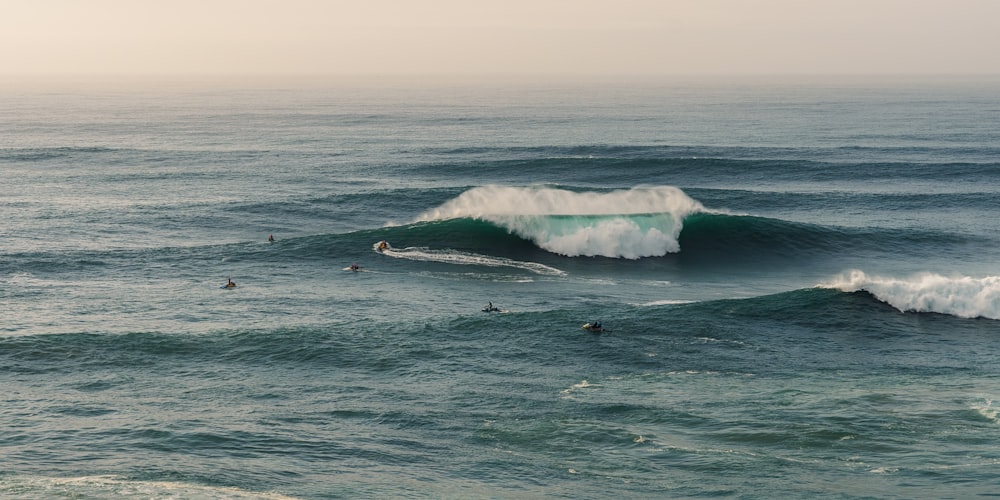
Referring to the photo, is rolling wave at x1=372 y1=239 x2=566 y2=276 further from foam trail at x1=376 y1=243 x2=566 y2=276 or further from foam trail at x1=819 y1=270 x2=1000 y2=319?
foam trail at x1=819 y1=270 x2=1000 y2=319

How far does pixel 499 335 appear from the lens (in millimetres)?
33188

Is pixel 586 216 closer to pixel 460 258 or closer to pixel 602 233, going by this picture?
pixel 602 233

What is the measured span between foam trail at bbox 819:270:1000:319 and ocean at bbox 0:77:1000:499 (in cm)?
11

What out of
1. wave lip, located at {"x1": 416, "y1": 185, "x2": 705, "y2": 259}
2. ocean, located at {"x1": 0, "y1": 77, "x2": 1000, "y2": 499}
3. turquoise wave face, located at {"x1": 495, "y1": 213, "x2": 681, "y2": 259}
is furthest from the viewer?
wave lip, located at {"x1": 416, "y1": 185, "x2": 705, "y2": 259}

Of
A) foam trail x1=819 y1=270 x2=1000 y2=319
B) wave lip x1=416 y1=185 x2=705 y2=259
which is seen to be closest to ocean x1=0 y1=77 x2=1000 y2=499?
foam trail x1=819 y1=270 x2=1000 y2=319

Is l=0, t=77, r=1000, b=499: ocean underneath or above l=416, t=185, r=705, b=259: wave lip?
underneath

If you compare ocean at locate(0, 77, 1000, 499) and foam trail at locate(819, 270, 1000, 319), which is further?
foam trail at locate(819, 270, 1000, 319)

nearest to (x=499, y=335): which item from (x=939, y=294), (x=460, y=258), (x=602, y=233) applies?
(x=460, y=258)

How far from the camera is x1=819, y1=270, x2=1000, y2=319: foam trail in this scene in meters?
36.4

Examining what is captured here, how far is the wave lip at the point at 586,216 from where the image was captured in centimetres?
4938

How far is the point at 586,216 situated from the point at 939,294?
20.2 m

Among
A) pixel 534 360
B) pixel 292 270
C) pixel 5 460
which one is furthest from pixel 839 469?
pixel 292 270

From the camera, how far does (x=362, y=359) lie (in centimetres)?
3091

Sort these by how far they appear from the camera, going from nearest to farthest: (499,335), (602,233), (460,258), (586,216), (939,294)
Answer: (499,335), (939,294), (460,258), (602,233), (586,216)
